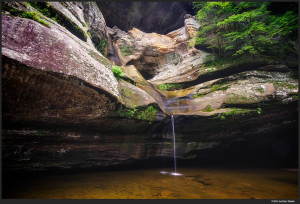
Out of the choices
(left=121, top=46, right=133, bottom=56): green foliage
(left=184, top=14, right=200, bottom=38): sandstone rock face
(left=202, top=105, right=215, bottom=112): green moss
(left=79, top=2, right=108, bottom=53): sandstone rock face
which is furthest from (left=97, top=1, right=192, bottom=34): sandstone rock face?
(left=202, top=105, right=215, bottom=112): green moss

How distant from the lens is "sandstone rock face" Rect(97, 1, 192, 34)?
13844 mm

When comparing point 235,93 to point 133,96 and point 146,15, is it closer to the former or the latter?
point 133,96

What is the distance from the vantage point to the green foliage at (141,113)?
4.89m

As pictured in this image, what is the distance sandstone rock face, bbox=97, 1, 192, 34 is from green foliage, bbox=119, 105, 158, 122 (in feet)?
42.4

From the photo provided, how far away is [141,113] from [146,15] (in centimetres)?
1496

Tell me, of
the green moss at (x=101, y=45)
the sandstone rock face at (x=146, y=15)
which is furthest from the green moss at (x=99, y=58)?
the sandstone rock face at (x=146, y=15)

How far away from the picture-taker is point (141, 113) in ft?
17.6

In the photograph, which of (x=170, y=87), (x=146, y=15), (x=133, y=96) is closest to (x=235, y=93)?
(x=170, y=87)

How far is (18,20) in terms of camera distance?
9.96ft

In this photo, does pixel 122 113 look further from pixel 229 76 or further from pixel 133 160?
pixel 229 76

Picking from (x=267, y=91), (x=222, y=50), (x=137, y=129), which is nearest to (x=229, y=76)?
(x=267, y=91)

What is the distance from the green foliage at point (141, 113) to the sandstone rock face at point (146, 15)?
12.9 metres

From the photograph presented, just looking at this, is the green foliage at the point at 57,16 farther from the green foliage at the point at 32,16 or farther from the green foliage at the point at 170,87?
the green foliage at the point at 170,87

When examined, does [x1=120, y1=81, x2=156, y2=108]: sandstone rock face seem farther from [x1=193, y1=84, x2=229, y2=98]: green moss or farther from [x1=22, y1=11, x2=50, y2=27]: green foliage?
[x1=22, y1=11, x2=50, y2=27]: green foliage
